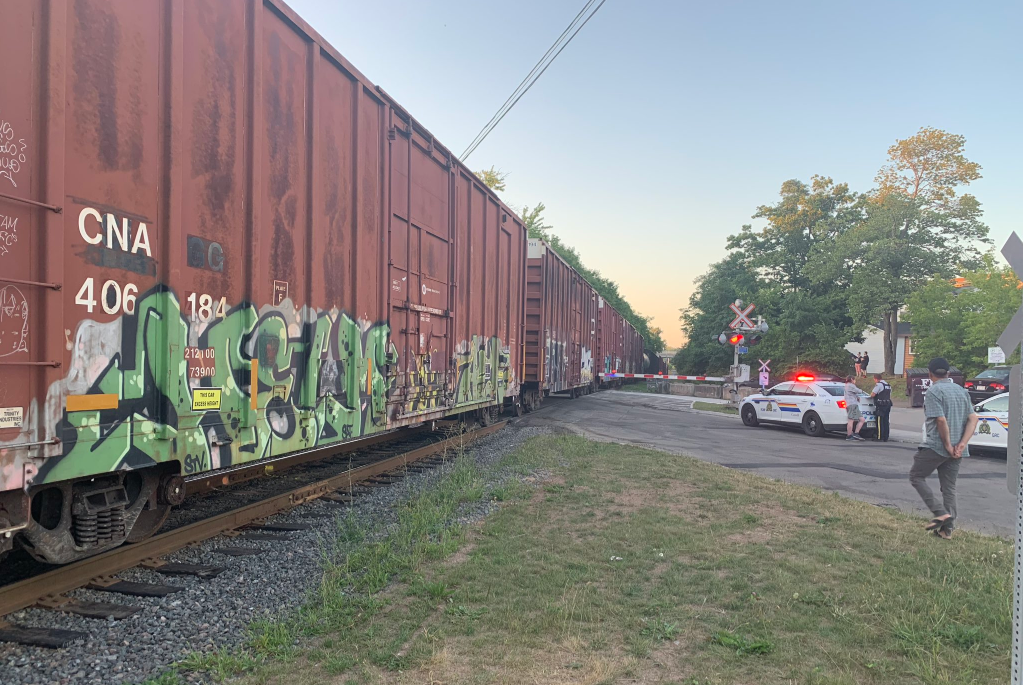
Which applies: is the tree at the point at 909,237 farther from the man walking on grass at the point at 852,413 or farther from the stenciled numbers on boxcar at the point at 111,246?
the stenciled numbers on boxcar at the point at 111,246

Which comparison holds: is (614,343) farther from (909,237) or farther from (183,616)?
(183,616)

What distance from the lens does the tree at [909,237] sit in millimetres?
32812

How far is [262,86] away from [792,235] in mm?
43043

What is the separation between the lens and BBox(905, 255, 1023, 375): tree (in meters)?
27.4

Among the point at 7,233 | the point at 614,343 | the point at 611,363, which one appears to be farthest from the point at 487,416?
the point at 614,343

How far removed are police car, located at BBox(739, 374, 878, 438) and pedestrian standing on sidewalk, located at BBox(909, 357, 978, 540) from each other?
9314 millimetres

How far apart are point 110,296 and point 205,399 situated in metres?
0.99

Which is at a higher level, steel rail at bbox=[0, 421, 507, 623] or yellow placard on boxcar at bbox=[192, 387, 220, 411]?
yellow placard on boxcar at bbox=[192, 387, 220, 411]

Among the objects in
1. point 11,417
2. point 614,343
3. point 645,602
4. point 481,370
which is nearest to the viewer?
point 11,417

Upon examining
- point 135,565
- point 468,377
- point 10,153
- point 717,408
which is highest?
point 10,153

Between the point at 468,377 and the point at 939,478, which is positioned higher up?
the point at 468,377

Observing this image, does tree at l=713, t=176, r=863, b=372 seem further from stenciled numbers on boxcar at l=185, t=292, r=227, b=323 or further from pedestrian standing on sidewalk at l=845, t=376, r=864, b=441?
stenciled numbers on boxcar at l=185, t=292, r=227, b=323

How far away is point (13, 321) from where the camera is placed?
312cm

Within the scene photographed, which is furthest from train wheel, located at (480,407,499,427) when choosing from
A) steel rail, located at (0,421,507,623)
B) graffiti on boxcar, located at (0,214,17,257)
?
graffiti on boxcar, located at (0,214,17,257)
